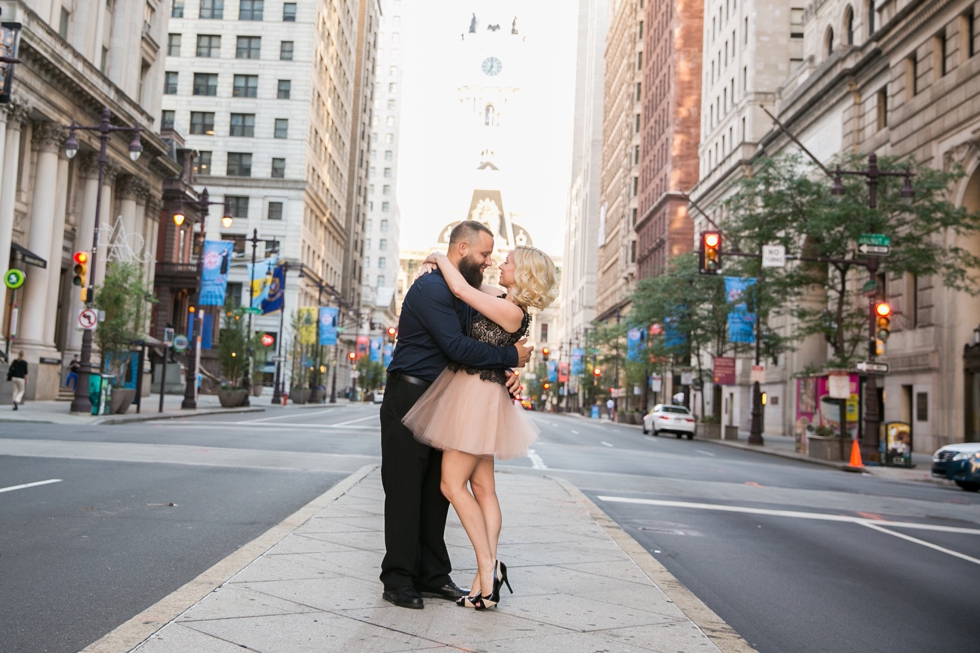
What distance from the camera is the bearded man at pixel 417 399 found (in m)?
5.61

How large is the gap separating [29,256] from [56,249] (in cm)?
352

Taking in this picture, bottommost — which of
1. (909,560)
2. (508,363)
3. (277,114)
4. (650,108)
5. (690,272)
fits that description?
(909,560)

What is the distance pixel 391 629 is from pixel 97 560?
10.3ft

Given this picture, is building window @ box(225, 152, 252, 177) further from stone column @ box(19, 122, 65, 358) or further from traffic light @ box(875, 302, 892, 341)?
traffic light @ box(875, 302, 892, 341)

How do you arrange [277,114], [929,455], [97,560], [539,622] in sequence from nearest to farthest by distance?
[539,622]
[97,560]
[929,455]
[277,114]

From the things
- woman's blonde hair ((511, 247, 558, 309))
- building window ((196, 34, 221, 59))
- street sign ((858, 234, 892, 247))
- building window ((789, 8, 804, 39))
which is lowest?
woman's blonde hair ((511, 247, 558, 309))

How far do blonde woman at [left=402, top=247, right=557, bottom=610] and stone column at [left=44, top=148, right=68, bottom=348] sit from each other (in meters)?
38.4

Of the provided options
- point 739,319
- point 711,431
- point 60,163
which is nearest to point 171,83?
point 60,163

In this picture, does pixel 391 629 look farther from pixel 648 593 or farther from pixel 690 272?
pixel 690 272

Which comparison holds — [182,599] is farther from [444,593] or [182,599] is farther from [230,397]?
[230,397]

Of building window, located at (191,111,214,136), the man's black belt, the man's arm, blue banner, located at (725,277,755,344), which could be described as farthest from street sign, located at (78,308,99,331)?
building window, located at (191,111,214,136)

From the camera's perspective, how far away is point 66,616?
536 centimetres

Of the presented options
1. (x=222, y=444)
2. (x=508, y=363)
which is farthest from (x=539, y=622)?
(x=222, y=444)

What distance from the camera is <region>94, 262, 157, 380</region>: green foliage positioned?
99.7 feet
